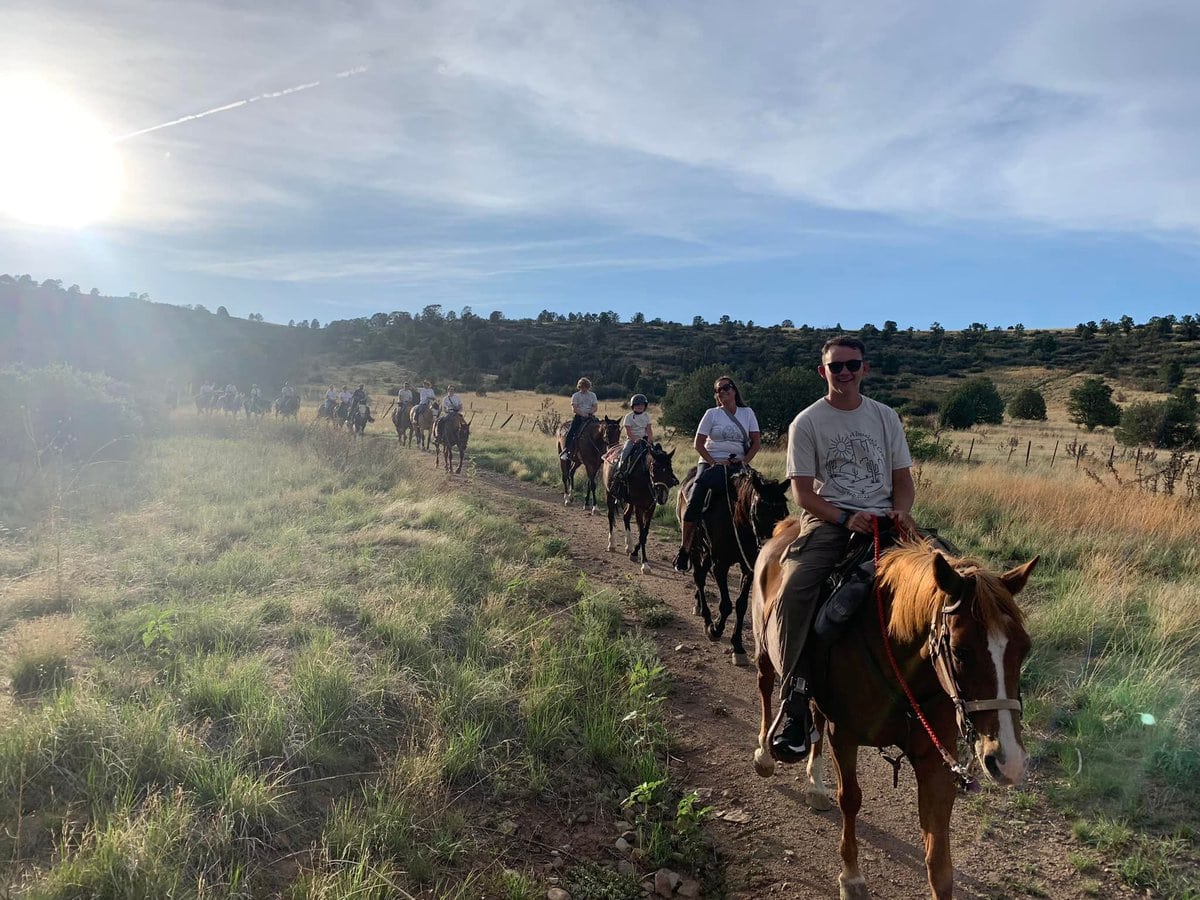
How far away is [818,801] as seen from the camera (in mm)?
4418

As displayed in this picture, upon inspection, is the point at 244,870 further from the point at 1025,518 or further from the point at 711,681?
the point at 1025,518

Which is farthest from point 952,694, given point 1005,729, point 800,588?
point 800,588

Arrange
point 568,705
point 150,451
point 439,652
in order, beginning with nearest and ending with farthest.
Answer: point 568,705 < point 439,652 < point 150,451

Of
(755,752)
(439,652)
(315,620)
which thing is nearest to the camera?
(755,752)

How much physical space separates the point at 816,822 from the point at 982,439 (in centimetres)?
3368

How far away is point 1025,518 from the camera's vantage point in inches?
457

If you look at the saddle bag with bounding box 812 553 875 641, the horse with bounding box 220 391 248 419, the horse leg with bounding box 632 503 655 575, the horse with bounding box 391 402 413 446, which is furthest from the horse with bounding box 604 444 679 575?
the horse with bounding box 220 391 248 419

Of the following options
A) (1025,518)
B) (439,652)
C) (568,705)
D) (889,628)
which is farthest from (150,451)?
(1025,518)

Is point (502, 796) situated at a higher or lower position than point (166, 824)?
lower

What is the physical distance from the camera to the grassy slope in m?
3.27

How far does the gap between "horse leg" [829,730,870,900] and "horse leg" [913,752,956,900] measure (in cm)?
46

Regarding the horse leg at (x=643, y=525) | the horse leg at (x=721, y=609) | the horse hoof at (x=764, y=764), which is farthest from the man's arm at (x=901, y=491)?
the horse leg at (x=643, y=525)

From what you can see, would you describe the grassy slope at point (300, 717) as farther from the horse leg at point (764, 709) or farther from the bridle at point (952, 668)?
the bridle at point (952, 668)

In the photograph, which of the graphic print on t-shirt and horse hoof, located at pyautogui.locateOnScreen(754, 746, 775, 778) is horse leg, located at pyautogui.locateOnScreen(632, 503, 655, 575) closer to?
horse hoof, located at pyautogui.locateOnScreen(754, 746, 775, 778)
